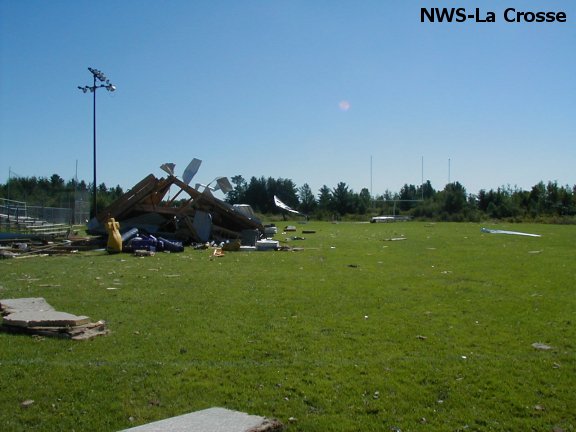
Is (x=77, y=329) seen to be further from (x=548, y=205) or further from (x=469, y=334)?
(x=548, y=205)

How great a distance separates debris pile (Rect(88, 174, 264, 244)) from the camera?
24.6 metres

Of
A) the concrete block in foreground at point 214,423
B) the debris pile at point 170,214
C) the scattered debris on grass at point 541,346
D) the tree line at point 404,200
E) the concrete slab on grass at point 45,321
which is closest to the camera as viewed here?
the concrete block in foreground at point 214,423

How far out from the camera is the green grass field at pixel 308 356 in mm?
4648

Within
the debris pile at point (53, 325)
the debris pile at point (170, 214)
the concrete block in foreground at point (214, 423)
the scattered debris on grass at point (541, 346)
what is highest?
the debris pile at point (170, 214)

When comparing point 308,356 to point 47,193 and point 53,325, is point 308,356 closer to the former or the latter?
point 53,325

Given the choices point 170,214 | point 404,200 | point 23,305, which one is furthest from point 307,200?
point 23,305

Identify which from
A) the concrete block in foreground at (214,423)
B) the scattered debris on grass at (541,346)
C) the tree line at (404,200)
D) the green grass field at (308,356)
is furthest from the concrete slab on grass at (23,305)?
the tree line at (404,200)

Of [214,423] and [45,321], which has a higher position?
[45,321]

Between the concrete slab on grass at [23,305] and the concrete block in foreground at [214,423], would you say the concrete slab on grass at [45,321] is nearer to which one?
the concrete slab on grass at [23,305]

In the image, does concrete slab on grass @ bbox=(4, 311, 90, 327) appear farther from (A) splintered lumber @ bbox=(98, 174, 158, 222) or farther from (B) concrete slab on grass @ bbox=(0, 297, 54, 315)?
(A) splintered lumber @ bbox=(98, 174, 158, 222)

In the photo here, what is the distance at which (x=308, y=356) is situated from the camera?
617 centimetres

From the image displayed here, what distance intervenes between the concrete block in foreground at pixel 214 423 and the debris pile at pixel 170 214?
20.2 metres

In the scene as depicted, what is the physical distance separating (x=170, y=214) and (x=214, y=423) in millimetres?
22226

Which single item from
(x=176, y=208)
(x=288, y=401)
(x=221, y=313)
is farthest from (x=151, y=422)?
(x=176, y=208)
